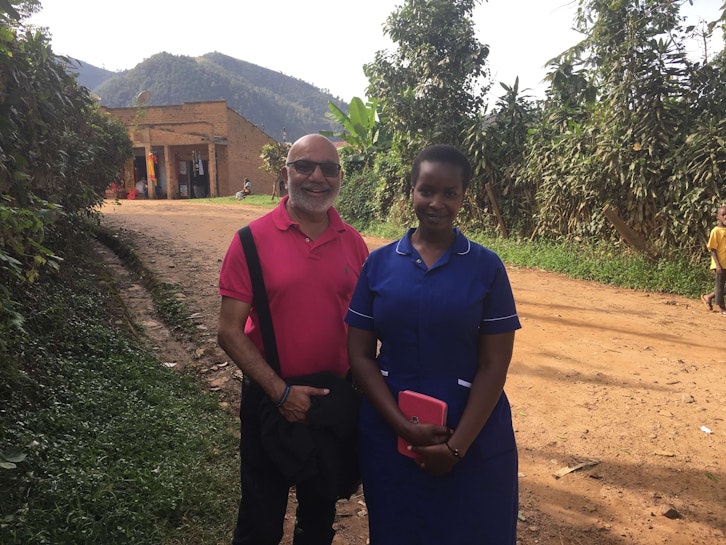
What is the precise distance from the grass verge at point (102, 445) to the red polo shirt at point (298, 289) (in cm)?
121

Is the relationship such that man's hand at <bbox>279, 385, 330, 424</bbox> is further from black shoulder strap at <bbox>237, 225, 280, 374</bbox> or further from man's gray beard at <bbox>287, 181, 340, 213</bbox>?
man's gray beard at <bbox>287, 181, 340, 213</bbox>

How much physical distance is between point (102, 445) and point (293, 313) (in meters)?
1.83

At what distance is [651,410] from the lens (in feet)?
13.1

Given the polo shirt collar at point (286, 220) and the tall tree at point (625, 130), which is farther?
the tall tree at point (625, 130)

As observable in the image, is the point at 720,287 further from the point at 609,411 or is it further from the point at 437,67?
the point at 437,67

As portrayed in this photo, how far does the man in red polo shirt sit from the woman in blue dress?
257 mm

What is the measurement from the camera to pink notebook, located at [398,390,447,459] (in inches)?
59.8

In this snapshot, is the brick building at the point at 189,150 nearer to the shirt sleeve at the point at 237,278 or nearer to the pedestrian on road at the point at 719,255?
the pedestrian on road at the point at 719,255

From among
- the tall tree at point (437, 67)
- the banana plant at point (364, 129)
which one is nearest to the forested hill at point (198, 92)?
the banana plant at point (364, 129)

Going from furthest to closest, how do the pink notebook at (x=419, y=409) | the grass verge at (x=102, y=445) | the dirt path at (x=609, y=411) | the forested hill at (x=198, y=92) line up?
the forested hill at (x=198, y=92) < the dirt path at (x=609, y=411) < the grass verge at (x=102, y=445) < the pink notebook at (x=419, y=409)

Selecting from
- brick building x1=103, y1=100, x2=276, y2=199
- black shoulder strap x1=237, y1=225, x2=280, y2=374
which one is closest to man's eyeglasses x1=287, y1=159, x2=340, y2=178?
black shoulder strap x1=237, y1=225, x2=280, y2=374

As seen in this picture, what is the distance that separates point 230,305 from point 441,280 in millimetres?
741

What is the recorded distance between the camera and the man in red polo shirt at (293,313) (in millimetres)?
1812

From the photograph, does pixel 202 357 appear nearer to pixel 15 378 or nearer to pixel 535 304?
pixel 15 378
